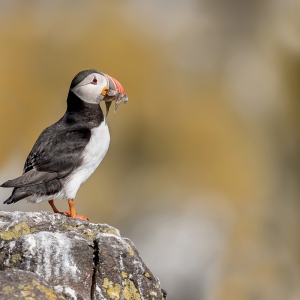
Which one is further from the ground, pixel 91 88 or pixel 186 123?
pixel 186 123

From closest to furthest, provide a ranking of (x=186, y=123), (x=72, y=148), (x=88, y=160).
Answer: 1. (x=72, y=148)
2. (x=88, y=160)
3. (x=186, y=123)

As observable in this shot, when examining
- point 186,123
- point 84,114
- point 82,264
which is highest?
point 186,123

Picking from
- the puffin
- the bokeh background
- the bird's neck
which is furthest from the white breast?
the bokeh background

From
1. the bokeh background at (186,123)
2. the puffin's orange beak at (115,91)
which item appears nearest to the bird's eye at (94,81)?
the puffin's orange beak at (115,91)

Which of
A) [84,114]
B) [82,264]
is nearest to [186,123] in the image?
[84,114]

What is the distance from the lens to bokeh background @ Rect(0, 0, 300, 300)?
2578 cm

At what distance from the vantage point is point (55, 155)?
380 inches

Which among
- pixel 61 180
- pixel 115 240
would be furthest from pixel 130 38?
pixel 115 240

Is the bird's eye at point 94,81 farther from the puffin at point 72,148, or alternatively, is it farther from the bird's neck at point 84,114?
the bird's neck at point 84,114

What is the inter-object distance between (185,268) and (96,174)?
445cm

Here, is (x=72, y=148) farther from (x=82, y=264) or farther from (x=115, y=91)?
(x=82, y=264)

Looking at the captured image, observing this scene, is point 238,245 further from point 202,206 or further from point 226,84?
point 226,84

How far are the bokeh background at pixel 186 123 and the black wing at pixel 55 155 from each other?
1061 centimetres

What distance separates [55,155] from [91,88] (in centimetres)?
83
